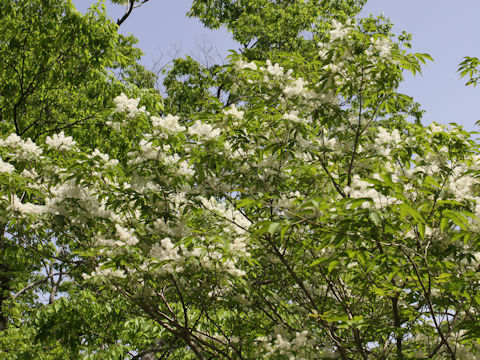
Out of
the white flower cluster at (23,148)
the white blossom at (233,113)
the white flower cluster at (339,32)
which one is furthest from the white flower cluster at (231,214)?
the white flower cluster at (339,32)

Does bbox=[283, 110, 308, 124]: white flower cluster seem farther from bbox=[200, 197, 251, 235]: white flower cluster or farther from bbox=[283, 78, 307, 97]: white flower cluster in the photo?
bbox=[200, 197, 251, 235]: white flower cluster

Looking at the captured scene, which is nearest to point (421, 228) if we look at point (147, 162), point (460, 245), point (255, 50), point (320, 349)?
point (460, 245)

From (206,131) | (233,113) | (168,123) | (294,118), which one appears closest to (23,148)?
(168,123)

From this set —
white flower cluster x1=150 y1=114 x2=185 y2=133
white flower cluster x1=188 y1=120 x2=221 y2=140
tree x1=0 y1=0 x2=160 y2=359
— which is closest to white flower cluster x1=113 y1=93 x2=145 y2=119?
white flower cluster x1=150 y1=114 x2=185 y2=133

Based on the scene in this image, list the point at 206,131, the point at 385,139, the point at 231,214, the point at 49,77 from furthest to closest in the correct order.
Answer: the point at 49,77 < the point at 231,214 < the point at 385,139 < the point at 206,131

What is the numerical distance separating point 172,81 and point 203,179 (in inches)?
346

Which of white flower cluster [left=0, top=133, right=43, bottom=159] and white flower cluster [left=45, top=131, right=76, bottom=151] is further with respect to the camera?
white flower cluster [left=45, top=131, right=76, bottom=151]

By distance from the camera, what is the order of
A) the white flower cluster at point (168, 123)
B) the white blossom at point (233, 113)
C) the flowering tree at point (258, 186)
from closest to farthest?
1. the flowering tree at point (258, 186)
2. the white flower cluster at point (168, 123)
3. the white blossom at point (233, 113)

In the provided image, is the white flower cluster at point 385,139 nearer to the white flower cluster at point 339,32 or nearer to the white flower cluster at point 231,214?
the white flower cluster at point 339,32

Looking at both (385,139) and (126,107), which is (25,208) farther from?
(385,139)

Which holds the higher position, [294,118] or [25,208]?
[294,118]

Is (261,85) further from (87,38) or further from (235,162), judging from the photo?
(87,38)

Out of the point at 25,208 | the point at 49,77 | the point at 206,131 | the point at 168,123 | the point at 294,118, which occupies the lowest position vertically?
the point at 25,208

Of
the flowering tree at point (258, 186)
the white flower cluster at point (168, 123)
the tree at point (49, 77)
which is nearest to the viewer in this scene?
the flowering tree at point (258, 186)
